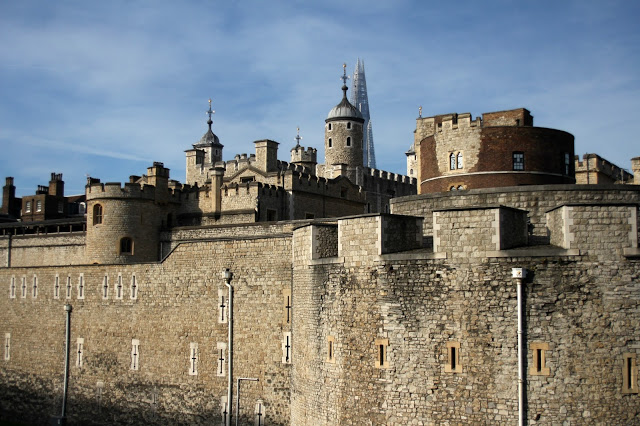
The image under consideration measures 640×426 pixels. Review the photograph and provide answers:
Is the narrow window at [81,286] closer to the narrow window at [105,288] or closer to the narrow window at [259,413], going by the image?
the narrow window at [105,288]

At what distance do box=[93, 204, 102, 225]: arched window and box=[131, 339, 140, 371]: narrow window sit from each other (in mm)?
7156

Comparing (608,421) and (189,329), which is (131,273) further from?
(608,421)

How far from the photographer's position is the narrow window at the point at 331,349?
68.4ft

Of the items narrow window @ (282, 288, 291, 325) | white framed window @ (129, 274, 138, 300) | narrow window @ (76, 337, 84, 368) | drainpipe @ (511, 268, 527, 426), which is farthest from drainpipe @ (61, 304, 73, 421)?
drainpipe @ (511, 268, 527, 426)

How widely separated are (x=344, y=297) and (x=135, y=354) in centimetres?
1454

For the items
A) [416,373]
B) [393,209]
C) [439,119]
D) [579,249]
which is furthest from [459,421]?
[439,119]

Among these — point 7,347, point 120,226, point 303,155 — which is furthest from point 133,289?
point 303,155

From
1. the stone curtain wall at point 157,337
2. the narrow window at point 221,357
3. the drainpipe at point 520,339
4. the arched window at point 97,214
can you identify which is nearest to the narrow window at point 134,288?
the stone curtain wall at point 157,337

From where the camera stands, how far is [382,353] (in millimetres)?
19516

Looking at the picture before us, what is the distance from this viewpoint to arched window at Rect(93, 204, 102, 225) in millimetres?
37281

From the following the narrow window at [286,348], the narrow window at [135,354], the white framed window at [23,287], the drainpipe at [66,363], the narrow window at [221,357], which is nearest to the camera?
the narrow window at [286,348]

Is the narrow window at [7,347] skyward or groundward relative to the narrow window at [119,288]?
groundward

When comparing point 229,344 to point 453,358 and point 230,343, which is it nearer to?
point 230,343

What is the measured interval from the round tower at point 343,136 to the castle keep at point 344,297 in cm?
1911
